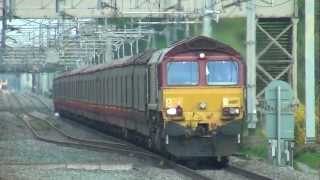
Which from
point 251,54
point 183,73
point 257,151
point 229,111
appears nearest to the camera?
point 229,111

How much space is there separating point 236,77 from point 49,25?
88.4 feet

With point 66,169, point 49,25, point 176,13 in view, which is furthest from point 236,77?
point 49,25

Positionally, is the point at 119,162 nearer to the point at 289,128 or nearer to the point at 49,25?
the point at 289,128

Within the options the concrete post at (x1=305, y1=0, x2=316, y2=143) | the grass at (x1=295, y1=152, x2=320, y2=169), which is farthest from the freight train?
the grass at (x1=295, y1=152, x2=320, y2=169)

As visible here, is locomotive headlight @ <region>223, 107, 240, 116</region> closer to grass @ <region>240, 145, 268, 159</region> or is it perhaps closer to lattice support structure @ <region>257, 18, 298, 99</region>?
grass @ <region>240, 145, 268, 159</region>

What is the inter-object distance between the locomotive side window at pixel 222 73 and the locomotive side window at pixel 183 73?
0.30 meters

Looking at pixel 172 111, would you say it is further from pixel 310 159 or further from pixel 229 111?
pixel 310 159

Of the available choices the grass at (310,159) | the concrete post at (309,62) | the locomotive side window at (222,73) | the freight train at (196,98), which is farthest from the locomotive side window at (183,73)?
the grass at (310,159)

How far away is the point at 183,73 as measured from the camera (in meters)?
18.8

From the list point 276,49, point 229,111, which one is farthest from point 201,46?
point 276,49

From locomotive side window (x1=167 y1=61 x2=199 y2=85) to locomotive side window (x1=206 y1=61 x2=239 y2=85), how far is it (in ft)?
0.98

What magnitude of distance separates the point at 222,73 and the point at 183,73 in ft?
2.93

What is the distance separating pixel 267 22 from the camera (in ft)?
119

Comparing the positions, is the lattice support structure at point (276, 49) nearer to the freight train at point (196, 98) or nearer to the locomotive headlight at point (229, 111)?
the freight train at point (196, 98)
